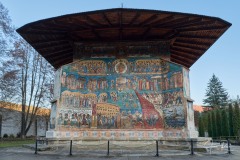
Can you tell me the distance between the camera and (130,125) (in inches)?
541

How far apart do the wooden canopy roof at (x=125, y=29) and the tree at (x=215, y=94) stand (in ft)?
120

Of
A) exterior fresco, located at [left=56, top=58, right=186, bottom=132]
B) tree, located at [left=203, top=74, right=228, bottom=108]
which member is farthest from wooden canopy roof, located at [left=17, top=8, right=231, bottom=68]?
tree, located at [left=203, top=74, right=228, bottom=108]

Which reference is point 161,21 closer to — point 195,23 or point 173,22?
point 173,22

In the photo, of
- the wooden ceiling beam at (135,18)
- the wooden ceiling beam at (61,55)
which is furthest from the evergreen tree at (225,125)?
the wooden ceiling beam at (61,55)

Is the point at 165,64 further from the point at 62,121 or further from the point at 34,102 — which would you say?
the point at 34,102

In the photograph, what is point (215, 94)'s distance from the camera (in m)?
51.5

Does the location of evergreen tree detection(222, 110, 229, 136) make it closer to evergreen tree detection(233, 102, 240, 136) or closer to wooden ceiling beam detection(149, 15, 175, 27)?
evergreen tree detection(233, 102, 240, 136)

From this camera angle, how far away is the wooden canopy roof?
41.4ft

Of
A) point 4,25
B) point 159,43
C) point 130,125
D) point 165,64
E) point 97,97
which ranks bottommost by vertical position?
point 130,125

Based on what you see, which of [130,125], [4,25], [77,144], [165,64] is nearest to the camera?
[77,144]

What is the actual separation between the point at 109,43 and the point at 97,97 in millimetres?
3879

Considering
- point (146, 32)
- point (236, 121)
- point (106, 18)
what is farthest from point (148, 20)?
point (236, 121)

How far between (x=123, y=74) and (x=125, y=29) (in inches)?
116

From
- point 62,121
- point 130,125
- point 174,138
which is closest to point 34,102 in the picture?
point 62,121
